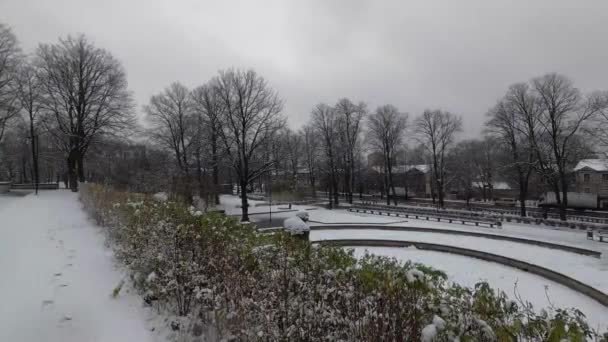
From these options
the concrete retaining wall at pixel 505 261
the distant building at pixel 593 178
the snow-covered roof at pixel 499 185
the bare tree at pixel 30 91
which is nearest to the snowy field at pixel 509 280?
the concrete retaining wall at pixel 505 261

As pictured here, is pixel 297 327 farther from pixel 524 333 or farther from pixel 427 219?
pixel 427 219

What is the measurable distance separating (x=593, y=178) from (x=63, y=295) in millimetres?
48049

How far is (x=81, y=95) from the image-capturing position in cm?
2239

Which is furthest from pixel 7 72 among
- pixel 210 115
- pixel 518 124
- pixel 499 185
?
pixel 499 185

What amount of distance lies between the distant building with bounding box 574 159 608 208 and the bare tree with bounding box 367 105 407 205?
21.4 m

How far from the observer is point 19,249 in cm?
643

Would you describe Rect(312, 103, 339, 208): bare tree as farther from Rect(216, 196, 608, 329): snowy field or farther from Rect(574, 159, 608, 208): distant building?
Rect(574, 159, 608, 208): distant building

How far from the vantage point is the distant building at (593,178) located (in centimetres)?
3297

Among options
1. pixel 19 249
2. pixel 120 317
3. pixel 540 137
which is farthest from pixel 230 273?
pixel 540 137

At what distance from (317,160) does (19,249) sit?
36932mm

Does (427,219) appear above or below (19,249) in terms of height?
below

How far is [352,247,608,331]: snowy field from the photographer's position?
9023 millimetres

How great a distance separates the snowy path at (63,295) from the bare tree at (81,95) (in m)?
18.4

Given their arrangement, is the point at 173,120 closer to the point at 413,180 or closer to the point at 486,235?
the point at 486,235
